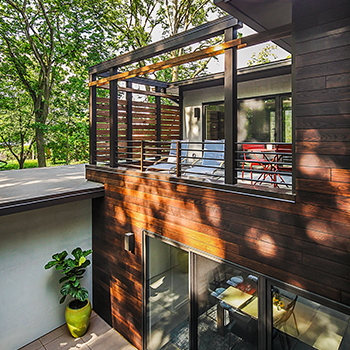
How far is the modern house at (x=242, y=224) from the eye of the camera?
2109mm

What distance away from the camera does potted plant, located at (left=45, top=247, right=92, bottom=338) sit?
4.59 meters

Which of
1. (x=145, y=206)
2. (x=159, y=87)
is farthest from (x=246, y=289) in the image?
(x=159, y=87)

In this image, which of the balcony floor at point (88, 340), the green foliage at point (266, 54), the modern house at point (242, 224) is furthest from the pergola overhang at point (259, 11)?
the green foliage at point (266, 54)

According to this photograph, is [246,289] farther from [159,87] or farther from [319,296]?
[159,87]

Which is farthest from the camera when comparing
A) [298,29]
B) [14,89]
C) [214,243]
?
[14,89]

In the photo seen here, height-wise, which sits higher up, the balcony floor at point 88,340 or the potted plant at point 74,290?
the potted plant at point 74,290

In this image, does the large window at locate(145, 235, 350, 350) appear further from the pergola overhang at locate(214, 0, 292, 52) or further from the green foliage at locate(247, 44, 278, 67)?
the green foliage at locate(247, 44, 278, 67)

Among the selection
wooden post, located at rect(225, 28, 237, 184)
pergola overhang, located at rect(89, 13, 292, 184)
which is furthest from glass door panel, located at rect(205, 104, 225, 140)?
wooden post, located at rect(225, 28, 237, 184)

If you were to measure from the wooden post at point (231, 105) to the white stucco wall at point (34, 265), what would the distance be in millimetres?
3389

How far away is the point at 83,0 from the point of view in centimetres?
1245

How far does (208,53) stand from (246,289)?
2714 millimetres

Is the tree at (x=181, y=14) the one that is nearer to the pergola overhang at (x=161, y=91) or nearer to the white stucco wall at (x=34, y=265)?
the pergola overhang at (x=161, y=91)

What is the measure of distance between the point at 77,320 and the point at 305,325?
3.85 m

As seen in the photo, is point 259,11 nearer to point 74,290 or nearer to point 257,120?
point 257,120
